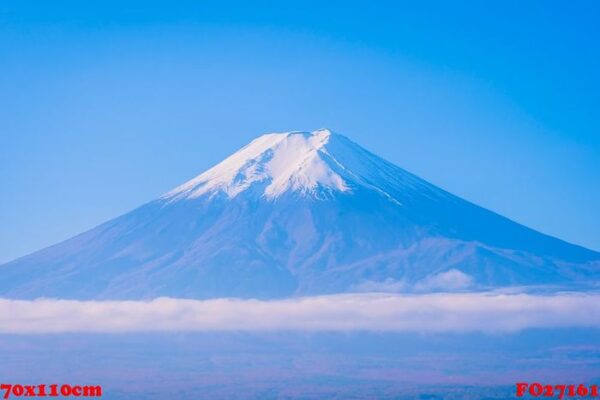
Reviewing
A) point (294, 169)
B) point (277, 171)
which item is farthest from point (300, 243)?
point (277, 171)

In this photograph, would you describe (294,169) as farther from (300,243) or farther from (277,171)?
(300,243)

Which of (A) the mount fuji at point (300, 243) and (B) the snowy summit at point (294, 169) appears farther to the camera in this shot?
(B) the snowy summit at point (294, 169)

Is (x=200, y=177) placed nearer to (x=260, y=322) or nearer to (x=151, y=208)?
(x=151, y=208)

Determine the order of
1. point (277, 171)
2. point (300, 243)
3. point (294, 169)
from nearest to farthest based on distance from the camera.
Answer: point (300, 243) < point (294, 169) < point (277, 171)

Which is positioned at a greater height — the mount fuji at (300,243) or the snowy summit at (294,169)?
Result: the snowy summit at (294,169)

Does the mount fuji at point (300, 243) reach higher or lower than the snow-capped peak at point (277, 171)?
lower
